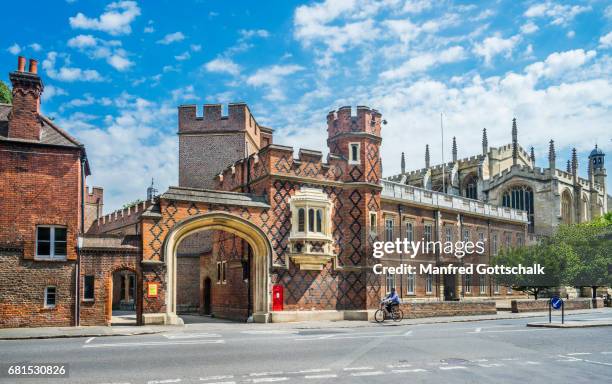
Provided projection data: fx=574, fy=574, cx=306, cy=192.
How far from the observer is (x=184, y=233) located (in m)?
24.5

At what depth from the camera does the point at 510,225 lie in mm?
48531

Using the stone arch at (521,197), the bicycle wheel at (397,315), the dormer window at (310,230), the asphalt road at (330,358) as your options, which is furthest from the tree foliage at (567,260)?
the asphalt road at (330,358)

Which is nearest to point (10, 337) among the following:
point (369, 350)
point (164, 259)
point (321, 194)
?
point (164, 259)

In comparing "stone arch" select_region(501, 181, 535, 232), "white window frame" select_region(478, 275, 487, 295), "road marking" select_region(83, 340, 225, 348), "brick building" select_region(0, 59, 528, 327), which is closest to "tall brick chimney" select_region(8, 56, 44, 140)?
"brick building" select_region(0, 59, 528, 327)

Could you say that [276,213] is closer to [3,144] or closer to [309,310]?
[309,310]

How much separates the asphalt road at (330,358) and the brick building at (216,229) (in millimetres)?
5250

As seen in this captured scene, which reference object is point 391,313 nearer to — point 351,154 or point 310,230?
point 310,230

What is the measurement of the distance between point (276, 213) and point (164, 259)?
224 inches

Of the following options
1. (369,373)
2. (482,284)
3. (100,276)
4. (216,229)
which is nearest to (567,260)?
(482,284)

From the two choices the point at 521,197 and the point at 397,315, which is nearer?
the point at 397,315

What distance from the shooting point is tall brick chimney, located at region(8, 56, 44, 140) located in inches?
893

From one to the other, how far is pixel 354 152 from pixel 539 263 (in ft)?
65.2

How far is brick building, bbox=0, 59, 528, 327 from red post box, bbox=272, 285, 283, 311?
0.15 ft

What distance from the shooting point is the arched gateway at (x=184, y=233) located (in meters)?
23.1
